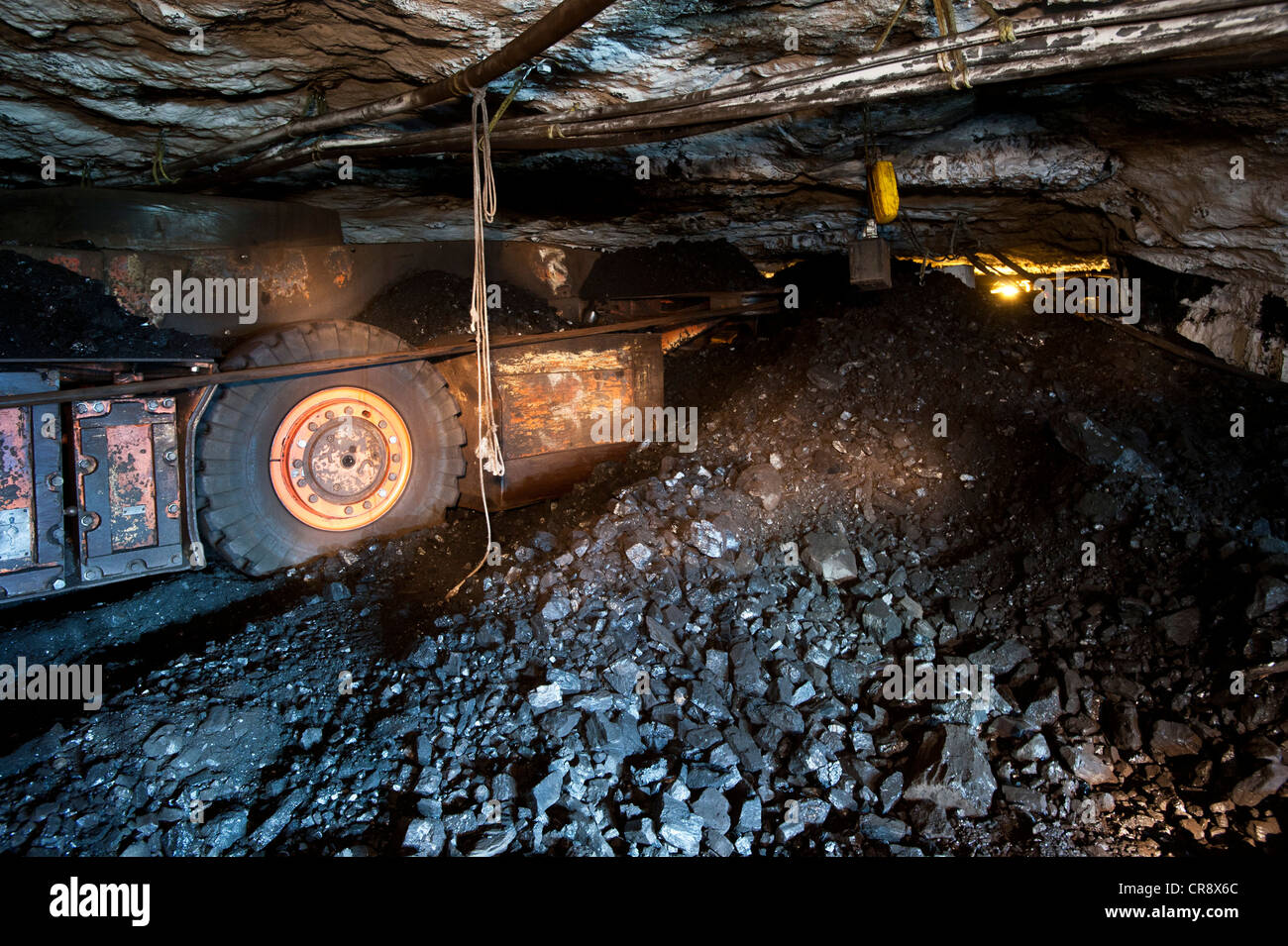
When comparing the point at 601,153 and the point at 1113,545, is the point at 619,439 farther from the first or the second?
the point at 1113,545

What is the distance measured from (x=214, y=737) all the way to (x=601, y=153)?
330cm

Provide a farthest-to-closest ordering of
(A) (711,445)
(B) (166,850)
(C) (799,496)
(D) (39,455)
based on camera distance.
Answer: (A) (711,445) < (C) (799,496) < (D) (39,455) < (B) (166,850)

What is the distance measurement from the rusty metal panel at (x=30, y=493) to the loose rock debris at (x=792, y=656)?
0.56 meters

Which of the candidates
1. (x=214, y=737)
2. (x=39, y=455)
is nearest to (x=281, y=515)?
(x=39, y=455)

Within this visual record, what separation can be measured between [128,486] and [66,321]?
1008 millimetres

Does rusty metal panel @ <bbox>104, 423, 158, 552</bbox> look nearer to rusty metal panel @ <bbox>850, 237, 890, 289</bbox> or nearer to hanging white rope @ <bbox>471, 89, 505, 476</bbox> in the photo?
hanging white rope @ <bbox>471, 89, 505, 476</bbox>

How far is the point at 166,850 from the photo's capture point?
2201 mm

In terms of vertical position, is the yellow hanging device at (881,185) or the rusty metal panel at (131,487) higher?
the yellow hanging device at (881,185)

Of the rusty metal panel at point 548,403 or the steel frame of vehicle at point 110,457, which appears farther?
the rusty metal panel at point 548,403

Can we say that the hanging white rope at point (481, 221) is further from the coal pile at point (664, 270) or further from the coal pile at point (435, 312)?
the coal pile at point (664, 270)

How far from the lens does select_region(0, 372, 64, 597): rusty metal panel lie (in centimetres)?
295

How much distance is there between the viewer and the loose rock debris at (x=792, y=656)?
235 cm

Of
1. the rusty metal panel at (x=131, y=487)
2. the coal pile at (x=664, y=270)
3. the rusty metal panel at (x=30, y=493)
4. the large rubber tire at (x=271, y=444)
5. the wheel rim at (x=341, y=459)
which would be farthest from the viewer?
the coal pile at (x=664, y=270)

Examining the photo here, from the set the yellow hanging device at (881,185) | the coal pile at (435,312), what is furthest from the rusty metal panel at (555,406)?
the yellow hanging device at (881,185)
